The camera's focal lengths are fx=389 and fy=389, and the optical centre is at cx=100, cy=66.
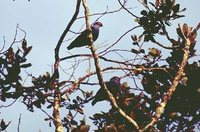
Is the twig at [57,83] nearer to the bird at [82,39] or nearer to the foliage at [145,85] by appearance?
the foliage at [145,85]

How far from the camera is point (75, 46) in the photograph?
9.24m

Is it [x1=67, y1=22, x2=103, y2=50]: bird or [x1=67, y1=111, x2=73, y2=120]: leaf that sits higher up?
[x1=67, y1=22, x2=103, y2=50]: bird

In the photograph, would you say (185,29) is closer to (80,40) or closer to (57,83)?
(57,83)

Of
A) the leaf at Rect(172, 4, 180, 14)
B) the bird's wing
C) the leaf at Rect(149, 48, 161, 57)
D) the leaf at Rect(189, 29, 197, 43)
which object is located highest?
the bird's wing

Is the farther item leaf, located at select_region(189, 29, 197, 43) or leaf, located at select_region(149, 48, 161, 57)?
leaf, located at select_region(149, 48, 161, 57)

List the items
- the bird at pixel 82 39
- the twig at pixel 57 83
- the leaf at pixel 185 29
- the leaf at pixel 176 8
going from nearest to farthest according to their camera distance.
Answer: the twig at pixel 57 83
the leaf at pixel 185 29
the leaf at pixel 176 8
the bird at pixel 82 39

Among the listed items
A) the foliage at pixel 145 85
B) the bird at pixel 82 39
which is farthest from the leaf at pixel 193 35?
the bird at pixel 82 39

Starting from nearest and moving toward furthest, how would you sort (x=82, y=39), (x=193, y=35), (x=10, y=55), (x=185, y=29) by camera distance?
(x=10, y=55), (x=185, y=29), (x=193, y=35), (x=82, y=39)

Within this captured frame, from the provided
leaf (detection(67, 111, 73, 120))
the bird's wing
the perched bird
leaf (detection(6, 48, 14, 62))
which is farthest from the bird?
leaf (detection(6, 48, 14, 62))

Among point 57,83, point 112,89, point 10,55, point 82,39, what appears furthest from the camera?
point 82,39

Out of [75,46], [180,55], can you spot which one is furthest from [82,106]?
[75,46]

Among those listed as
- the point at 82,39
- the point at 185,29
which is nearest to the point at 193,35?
the point at 185,29

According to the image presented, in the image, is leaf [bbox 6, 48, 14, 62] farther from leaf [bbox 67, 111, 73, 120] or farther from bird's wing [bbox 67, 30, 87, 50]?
bird's wing [bbox 67, 30, 87, 50]

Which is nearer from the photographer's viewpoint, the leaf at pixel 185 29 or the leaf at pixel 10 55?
the leaf at pixel 10 55
